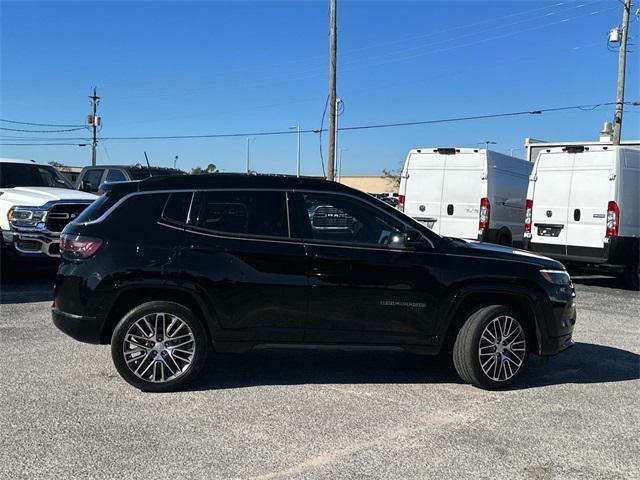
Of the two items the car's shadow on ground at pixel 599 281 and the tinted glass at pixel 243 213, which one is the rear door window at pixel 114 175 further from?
the car's shadow on ground at pixel 599 281

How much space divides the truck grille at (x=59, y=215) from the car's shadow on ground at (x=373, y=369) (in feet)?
15.4

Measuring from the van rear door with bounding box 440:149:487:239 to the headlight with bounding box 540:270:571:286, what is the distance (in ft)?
23.2

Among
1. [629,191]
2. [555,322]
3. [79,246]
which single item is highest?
[629,191]

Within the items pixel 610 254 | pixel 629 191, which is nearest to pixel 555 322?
pixel 610 254

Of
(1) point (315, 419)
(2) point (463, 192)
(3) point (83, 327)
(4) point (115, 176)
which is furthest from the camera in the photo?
(4) point (115, 176)

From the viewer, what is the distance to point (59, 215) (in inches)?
361

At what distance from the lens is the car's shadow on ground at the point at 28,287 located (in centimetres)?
841

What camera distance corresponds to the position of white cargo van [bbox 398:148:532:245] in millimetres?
12297

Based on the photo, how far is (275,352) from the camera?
242 inches

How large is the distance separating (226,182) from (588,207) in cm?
842

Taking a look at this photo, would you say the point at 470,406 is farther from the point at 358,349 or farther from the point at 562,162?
the point at 562,162

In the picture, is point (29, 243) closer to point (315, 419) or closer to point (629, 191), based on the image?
point (315, 419)

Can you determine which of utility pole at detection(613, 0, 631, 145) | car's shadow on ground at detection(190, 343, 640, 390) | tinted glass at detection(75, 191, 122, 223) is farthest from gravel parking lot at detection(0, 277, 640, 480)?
utility pole at detection(613, 0, 631, 145)

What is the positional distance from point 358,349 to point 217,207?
67.5 inches
